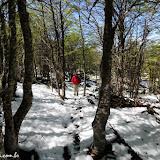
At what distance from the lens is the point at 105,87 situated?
2205mm

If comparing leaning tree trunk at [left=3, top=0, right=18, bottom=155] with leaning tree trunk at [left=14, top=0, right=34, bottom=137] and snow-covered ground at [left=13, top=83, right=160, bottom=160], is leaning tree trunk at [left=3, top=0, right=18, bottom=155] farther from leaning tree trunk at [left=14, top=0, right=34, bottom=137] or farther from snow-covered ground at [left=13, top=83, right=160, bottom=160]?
snow-covered ground at [left=13, top=83, right=160, bottom=160]

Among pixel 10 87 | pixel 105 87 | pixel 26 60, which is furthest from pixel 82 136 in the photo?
pixel 26 60

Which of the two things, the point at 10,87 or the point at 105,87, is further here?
the point at 105,87

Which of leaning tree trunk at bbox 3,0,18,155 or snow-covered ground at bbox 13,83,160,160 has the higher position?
leaning tree trunk at bbox 3,0,18,155

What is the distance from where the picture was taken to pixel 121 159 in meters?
2.25

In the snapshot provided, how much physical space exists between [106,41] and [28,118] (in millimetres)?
3813

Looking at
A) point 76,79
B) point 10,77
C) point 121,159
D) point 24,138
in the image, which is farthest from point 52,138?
point 76,79

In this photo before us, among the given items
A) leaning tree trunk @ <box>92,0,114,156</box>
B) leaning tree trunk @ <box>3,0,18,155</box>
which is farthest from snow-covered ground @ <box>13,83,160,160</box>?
leaning tree trunk @ <box>3,0,18,155</box>

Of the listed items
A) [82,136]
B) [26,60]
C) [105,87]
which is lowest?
[82,136]

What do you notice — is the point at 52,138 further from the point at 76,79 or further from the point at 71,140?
the point at 76,79

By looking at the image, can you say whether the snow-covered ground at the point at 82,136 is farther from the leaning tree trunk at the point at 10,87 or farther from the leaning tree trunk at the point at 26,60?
the leaning tree trunk at the point at 26,60

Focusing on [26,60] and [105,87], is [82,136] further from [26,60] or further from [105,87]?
[26,60]

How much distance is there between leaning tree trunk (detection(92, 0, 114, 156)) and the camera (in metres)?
2.04

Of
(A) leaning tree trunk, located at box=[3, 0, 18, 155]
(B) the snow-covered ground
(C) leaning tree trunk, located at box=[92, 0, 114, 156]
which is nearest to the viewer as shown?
(A) leaning tree trunk, located at box=[3, 0, 18, 155]
